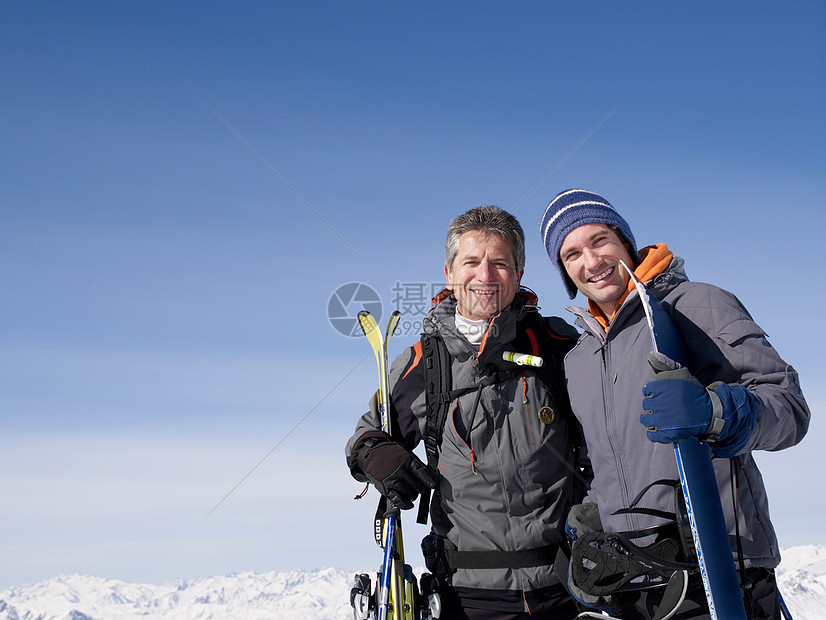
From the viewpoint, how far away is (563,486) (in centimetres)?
329

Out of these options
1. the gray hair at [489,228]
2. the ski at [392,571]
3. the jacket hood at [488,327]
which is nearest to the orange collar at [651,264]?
the jacket hood at [488,327]

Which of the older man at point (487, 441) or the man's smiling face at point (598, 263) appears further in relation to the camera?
the older man at point (487, 441)

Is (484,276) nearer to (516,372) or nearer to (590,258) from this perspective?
(516,372)

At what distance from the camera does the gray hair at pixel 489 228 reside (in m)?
3.71

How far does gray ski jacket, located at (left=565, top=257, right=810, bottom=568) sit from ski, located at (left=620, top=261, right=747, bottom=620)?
14 centimetres

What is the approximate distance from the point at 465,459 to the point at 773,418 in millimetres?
1728

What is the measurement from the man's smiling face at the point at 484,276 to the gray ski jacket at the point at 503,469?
5.0 inches

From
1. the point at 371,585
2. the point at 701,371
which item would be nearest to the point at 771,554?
the point at 701,371

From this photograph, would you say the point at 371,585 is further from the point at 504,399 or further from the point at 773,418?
the point at 773,418

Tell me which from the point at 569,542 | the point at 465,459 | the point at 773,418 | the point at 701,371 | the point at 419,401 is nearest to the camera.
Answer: the point at 773,418

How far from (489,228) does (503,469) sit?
1474 mm

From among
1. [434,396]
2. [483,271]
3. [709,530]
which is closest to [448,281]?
[483,271]

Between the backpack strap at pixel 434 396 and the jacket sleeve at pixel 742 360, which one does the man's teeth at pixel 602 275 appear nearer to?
the jacket sleeve at pixel 742 360

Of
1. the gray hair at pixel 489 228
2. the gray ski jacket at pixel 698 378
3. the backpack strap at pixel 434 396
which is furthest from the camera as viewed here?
the gray hair at pixel 489 228
